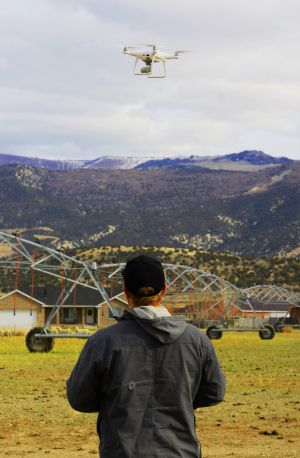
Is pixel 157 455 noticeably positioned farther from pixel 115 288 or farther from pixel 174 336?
pixel 115 288

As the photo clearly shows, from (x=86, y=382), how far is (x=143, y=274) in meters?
0.68

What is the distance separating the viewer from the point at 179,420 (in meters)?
5.74

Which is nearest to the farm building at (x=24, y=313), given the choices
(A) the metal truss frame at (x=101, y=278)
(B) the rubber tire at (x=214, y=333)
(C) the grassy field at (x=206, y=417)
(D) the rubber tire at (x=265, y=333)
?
(A) the metal truss frame at (x=101, y=278)

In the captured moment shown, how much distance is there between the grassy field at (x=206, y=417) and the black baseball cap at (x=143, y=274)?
7.75 m

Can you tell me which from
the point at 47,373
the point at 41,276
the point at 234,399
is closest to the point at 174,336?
the point at 234,399

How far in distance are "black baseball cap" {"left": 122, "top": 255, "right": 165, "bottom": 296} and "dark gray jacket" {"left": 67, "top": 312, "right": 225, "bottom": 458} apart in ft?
0.65

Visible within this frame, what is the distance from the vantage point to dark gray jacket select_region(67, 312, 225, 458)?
5.62 meters

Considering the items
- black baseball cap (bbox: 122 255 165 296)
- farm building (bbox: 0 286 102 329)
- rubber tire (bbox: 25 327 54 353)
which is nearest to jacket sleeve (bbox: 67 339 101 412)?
black baseball cap (bbox: 122 255 165 296)

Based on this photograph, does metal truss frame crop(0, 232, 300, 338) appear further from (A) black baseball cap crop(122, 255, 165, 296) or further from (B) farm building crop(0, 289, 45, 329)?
(B) farm building crop(0, 289, 45, 329)

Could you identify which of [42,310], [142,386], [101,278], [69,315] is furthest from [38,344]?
[69,315]

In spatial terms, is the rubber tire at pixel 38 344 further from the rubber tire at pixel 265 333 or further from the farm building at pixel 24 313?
the farm building at pixel 24 313

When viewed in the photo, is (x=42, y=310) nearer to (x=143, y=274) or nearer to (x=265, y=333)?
(x=265, y=333)

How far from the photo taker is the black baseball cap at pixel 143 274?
589 centimetres

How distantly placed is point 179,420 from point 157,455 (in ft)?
0.82
